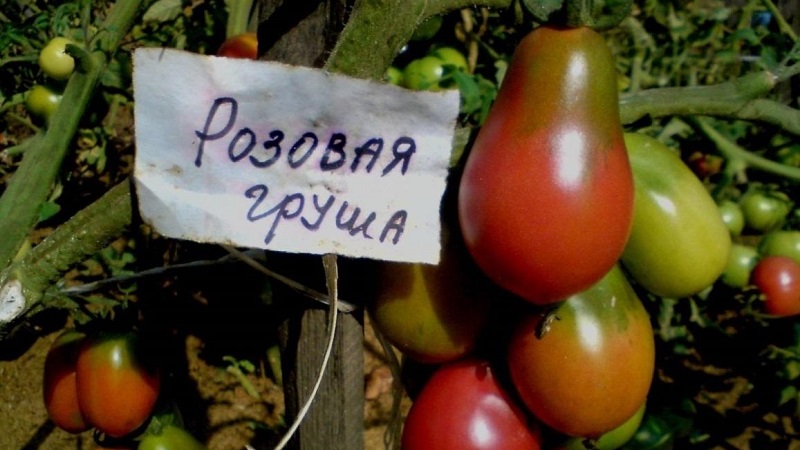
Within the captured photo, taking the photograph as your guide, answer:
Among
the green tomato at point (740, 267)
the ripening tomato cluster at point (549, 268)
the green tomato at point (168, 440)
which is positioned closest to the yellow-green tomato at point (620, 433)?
the ripening tomato cluster at point (549, 268)

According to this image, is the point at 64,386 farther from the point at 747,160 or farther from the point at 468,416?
the point at 747,160

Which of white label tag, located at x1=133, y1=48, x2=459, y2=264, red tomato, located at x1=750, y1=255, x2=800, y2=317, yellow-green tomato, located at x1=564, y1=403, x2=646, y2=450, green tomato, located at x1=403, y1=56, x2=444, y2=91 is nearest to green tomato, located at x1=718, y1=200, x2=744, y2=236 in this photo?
red tomato, located at x1=750, y1=255, x2=800, y2=317

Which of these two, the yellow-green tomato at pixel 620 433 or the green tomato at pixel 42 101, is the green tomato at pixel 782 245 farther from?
the green tomato at pixel 42 101

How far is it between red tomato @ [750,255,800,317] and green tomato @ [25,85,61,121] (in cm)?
136

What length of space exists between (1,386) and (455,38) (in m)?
1.07

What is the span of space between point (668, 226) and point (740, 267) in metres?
0.98

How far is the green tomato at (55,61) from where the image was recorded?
1323mm

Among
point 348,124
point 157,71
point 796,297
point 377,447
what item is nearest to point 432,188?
point 348,124

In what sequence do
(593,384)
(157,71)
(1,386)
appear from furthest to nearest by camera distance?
1. (1,386)
2. (593,384)
3. (157,71)

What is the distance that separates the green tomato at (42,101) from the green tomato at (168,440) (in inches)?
25.5

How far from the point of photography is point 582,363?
0.58 metres

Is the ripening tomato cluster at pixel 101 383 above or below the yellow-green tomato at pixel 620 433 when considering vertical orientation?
below

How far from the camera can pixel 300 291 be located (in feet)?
1.79

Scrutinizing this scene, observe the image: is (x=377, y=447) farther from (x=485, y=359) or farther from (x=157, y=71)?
(x=157, y=71)
